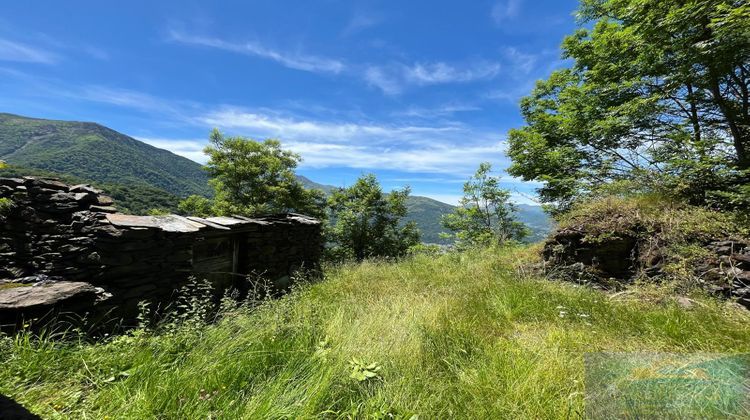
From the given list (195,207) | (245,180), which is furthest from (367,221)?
(195,207)

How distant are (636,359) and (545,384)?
0.63 metres

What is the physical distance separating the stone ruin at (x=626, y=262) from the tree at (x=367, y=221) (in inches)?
428

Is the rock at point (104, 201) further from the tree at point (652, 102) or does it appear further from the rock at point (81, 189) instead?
the tree at point (652, 102)

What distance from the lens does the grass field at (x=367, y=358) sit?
6.89 feet

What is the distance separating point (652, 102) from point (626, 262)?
4307mm

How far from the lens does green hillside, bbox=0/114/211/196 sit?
276 feet

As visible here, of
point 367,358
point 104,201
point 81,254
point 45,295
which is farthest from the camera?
point 104,201

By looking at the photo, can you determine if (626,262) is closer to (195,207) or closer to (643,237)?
(643,237)

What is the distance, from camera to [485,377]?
8.32 feet

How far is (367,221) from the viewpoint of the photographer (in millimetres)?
17266

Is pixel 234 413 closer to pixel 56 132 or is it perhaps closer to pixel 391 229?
pixel 391 229

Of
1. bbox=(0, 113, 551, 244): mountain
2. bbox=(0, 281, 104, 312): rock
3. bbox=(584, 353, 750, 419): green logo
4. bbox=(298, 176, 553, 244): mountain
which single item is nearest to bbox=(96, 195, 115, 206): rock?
bbox=(0, 281, 104, 312): rock

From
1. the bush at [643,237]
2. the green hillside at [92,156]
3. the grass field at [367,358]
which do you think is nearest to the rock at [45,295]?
the grass field at [367,358]

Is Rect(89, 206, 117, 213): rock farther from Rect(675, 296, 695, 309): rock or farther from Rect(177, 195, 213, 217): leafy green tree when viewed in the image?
Rect(177, 195, 213, 217): leafy green tree
